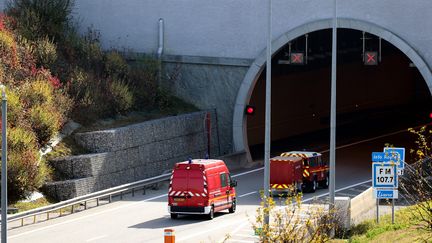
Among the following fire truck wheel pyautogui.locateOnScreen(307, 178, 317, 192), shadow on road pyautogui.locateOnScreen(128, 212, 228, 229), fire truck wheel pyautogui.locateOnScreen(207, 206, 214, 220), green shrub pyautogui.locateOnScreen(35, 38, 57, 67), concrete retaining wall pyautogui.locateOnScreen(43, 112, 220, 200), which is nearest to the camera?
shadow on road pyautogui.locateOnScreen(128, 212, 228, 229)

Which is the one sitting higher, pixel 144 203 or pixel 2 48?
pixel 2 48

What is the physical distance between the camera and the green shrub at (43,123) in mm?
42062

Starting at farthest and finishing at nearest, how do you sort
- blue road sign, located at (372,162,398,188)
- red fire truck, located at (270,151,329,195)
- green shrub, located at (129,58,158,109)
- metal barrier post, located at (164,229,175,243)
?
green shrub, located at (129,58,158,109), red fire truck, located at (270,151,329,195), blue road sign, located at (372,162,398,188), metal barrier post, located at (164,229,175,243)

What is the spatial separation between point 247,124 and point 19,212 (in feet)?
69.4

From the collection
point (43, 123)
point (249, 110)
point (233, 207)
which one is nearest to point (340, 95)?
point (249, 110)

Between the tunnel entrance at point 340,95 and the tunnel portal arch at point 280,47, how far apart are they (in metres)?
1.27

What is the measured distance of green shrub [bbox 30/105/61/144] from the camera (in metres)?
42.1

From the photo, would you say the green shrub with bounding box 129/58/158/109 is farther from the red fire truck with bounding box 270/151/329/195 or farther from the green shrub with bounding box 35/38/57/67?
the red fire truck with bounding box 270/151/329/195

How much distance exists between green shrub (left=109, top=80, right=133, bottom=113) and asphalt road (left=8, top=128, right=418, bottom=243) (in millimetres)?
4585

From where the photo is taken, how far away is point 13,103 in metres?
41.7

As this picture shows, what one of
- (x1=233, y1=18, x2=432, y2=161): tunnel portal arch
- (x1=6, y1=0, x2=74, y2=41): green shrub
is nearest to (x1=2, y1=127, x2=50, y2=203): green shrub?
(x1=6, y1=0, x2=74, y2=41): green shrub

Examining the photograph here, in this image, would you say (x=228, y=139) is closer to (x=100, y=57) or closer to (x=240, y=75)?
(x=240, y=75)

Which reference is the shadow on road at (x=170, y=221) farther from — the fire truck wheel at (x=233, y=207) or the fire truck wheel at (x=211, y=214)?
the fire truck wheel at (x=233, y=207)

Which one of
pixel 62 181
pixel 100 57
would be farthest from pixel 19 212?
pixel 100 57
